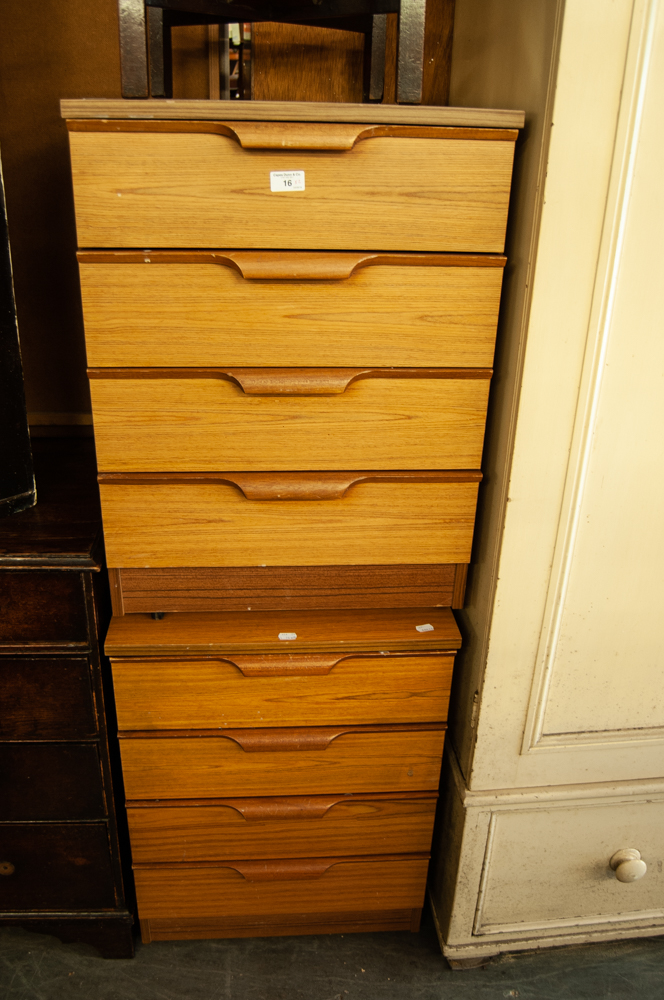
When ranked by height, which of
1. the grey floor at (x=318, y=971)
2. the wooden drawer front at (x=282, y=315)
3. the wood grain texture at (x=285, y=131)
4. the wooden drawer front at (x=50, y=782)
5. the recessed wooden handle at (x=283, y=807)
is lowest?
the grey floor at (x=318, y=971)

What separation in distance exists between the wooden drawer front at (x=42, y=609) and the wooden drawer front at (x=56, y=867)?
39 centimetres

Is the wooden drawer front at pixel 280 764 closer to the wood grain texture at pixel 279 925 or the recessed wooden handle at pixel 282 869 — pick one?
the recessed wooden handle at pixel 282 869

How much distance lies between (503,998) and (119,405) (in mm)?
1320

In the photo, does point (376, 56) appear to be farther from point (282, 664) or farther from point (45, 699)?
point (45, 699)

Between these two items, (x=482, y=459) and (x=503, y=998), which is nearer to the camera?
(x=482, y=459)

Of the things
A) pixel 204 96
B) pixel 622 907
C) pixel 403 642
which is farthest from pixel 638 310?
pixel 622 907

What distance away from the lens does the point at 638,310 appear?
1052 millimetres

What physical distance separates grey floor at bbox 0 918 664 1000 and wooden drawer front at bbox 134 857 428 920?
0.10 meters

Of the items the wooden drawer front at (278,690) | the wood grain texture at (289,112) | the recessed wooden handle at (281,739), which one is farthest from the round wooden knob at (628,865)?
the wood grain texture at (289,112)

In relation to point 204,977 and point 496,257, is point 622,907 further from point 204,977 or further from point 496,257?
point 496,257

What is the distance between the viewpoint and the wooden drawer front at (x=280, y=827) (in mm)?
1337

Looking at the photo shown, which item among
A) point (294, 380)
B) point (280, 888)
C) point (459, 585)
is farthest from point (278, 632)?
point (280, 888)

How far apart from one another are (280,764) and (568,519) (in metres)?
0.68

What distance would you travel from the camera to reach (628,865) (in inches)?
53.7
